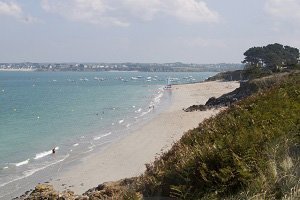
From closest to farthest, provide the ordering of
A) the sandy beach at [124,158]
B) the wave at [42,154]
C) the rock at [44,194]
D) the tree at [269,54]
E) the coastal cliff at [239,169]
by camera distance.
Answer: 1. the coastal cliff at [239,169]
2. the rock at [44,194]
3. the sandy beach at [124,158]
4. the wave at [42,154]
5. the tree at [269,54]

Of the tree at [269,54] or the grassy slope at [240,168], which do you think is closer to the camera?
the grassy slope at [240,168]

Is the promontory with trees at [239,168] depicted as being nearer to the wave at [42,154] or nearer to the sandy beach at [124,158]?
the sandy beach at [124,158]

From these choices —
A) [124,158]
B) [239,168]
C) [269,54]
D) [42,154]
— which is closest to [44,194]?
[239,168]

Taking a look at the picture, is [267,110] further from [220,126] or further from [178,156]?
[178,156]

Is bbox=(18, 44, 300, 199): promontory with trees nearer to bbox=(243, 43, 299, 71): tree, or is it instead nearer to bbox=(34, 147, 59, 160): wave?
bbox=(34, 147, 59, 160): wave

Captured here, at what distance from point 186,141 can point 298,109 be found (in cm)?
238

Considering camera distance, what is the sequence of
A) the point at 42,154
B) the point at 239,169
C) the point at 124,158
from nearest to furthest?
1. the point at 239,169
2. the point at 124,158
3. the point at 42,154

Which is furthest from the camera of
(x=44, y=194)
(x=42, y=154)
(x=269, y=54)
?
(x=269, y=54)

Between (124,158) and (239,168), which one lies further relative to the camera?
(124,158)

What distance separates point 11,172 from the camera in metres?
21.4

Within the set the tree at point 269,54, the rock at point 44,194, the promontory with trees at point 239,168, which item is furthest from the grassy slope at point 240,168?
the tree at point 269,54

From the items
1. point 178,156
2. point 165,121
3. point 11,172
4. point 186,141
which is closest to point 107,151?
point 11,172

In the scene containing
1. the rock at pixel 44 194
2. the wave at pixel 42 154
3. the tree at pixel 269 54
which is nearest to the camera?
the rock at pixel 44 194

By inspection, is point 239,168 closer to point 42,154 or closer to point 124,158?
point 124,158
